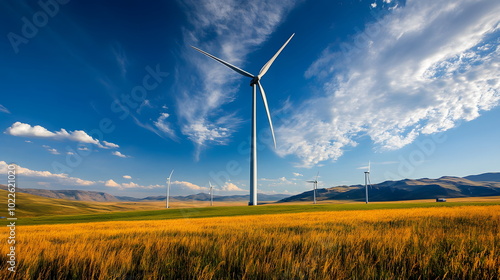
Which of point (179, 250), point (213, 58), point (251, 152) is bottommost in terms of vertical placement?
point (179, 250)

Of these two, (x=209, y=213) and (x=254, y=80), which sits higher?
(x=254, y=80)

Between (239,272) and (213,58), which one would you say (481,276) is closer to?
(239,272)

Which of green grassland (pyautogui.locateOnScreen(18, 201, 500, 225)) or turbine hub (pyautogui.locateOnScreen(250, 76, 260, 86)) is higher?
turbine hub (pyautogui.locateOnScreen(250, 76, 260, 86))

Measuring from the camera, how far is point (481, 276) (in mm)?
4484

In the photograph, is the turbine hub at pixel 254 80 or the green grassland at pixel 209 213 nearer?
the green grassland at pixel 209 213

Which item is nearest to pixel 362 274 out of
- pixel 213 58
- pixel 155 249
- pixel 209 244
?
pixel 209 244

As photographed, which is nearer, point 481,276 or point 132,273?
point 481,276

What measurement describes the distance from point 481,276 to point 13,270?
9.49 metres

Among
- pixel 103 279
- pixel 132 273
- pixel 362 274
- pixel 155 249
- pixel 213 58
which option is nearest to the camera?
pixel 103 279

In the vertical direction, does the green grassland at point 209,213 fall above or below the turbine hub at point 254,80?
below

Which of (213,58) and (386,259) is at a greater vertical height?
(213,58)

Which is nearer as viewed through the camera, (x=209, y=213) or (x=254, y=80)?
(x=209, y=213)

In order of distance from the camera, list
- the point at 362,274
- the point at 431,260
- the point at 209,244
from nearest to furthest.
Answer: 1. the point at 362,274
2. the point at 431,260
3. the point at 209,244

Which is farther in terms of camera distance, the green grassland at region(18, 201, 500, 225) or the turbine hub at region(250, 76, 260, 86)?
the turbine hub at region(250, 76, 260, 86)
